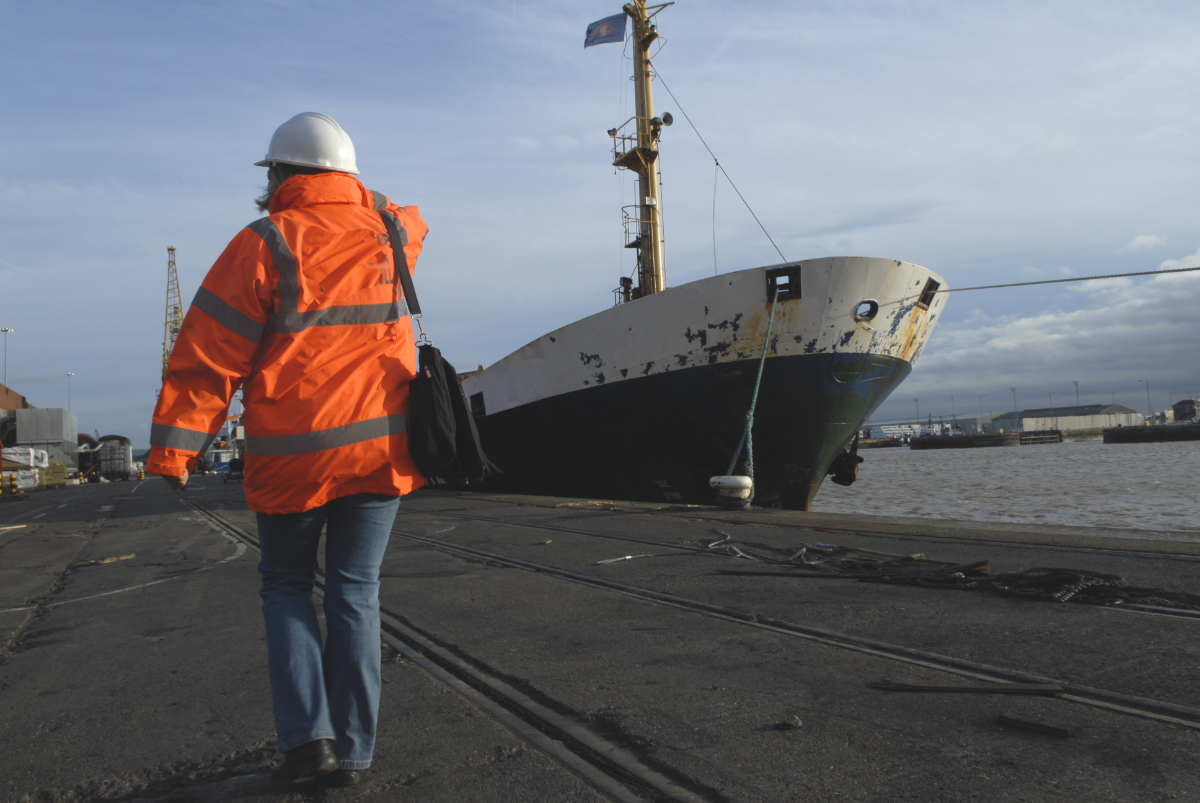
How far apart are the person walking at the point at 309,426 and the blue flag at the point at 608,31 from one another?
14.6m

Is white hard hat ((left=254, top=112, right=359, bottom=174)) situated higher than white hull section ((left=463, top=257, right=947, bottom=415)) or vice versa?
white hull section ((left=463, top=257, right=947, bottom=415))

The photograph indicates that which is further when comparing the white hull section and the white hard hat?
the white hull section

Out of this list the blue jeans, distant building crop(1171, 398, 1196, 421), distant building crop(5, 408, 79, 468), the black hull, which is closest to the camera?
the blue jeans

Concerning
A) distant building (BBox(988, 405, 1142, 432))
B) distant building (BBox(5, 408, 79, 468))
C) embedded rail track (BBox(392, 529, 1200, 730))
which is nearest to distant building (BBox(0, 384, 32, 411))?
distant building (BBox(5, 408, 79, 468))

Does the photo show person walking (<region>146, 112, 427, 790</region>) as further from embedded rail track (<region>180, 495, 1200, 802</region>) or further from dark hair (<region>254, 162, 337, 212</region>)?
embedded rail track (<region>180, 495, 1200, 802</region>)

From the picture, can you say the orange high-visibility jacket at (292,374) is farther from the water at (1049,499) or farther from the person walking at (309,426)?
the water at (1049,499)

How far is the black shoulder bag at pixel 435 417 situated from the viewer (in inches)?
69.7

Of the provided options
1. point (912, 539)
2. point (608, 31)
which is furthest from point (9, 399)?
point (912, 539)

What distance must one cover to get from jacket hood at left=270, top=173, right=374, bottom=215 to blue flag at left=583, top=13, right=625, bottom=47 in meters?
14.5

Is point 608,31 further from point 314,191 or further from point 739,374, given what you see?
point 314,191

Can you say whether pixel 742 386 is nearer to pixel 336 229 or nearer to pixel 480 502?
pixel 480 502

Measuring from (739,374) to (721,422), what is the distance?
72 centimetres

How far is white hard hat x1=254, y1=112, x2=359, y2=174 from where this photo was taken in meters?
1.88

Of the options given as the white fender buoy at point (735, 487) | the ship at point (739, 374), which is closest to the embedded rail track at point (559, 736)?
the white fender buoy at point (735, 487)
